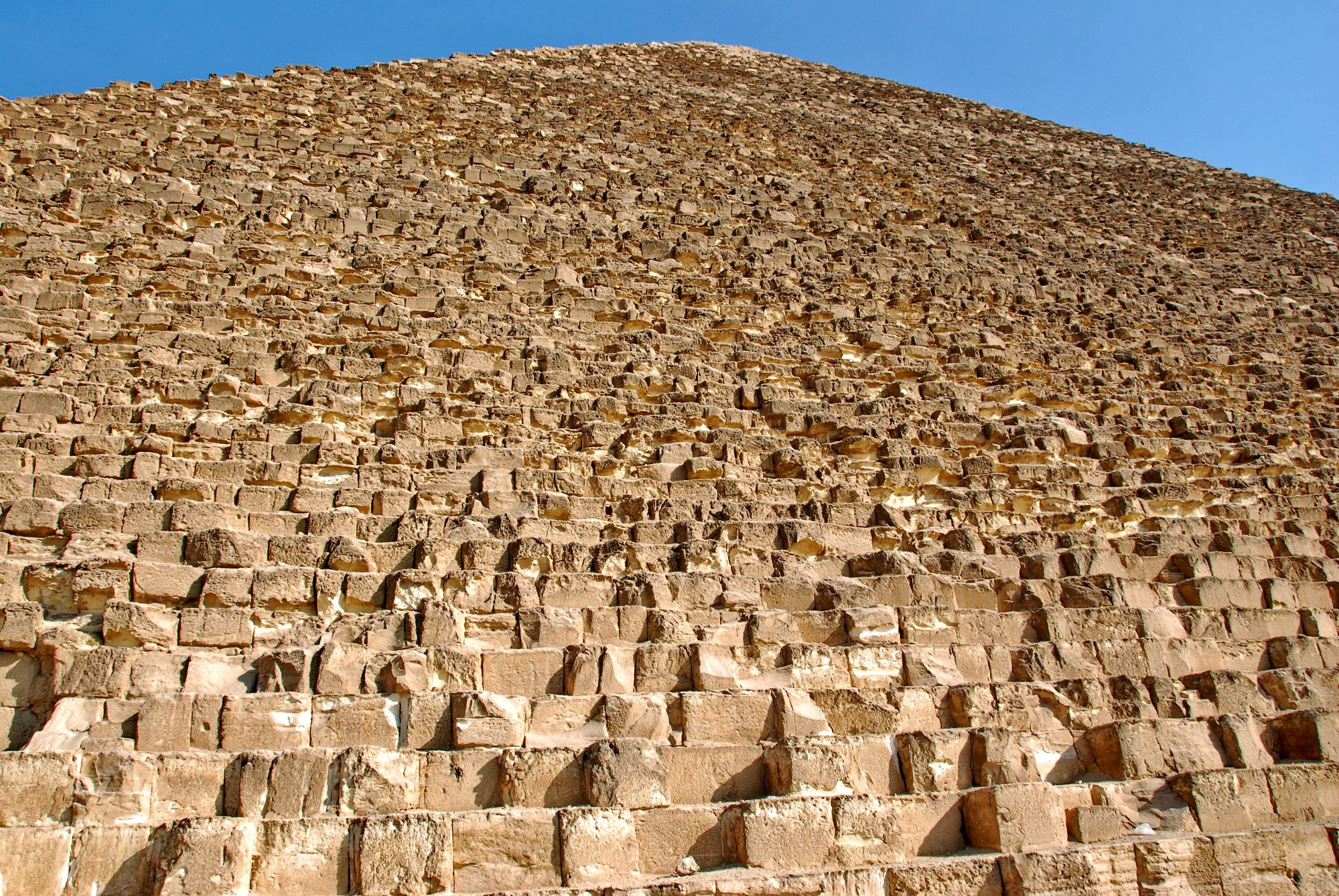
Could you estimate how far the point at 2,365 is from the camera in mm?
5621

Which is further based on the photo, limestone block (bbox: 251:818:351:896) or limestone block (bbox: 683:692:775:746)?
limestone block (bbox: 683:692:775:746)

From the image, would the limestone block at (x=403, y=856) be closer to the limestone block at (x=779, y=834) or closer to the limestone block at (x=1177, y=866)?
the limestone block at (x=779, y=834)

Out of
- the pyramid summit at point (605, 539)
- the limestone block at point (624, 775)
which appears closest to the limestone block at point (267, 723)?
the pyramid summit at point (605, 539)

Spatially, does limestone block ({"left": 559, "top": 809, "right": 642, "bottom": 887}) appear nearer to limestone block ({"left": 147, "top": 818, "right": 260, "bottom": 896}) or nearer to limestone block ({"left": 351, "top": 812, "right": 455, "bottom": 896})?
limestone block ({"left": 351, "top": 812, "right": 455, "bottom": 896})

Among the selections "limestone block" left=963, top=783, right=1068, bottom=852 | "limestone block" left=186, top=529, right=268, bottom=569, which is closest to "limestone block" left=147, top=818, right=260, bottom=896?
"limestone block" left=186, top=529, right=268, bottom=569

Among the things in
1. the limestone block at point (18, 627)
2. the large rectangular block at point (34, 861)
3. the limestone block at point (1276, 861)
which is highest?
the limestone block at point (18, 627)

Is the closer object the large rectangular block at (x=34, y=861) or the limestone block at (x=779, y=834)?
the large rectangular block at (x=34, y=861)

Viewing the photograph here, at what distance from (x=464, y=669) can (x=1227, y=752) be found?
352cm

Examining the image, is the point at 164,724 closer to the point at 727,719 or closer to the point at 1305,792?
the point at 727,719

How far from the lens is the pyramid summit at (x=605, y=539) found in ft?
11.6

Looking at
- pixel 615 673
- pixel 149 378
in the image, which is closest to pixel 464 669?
pixel 615 673

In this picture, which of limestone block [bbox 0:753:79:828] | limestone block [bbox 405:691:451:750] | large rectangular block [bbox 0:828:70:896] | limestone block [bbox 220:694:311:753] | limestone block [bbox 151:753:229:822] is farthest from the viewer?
limestone block [bbox 405:691:451:750]

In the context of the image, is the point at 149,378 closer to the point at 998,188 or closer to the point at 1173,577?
the point at 1173,577

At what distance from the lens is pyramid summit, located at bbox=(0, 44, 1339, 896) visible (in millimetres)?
3547
